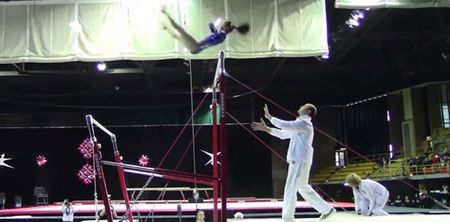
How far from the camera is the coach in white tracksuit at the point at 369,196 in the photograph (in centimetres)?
773

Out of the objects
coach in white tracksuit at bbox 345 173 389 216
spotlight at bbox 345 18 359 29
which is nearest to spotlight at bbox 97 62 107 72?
spotlight at bbox 345 18 359 29

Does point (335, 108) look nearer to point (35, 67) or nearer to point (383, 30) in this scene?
point (383, 30)

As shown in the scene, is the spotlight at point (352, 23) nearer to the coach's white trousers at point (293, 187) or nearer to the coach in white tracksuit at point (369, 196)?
the coach in white tracksuit at point (369, 196)

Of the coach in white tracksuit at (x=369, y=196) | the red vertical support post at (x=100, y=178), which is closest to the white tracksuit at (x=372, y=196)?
the coach in white tracksuit at (x=369, y=196)

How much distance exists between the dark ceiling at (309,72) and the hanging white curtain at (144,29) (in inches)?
163

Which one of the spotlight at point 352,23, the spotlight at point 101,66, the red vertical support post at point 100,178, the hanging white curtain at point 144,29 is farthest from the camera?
the spotlight at point 101,66

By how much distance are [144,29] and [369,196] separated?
5.75 metres

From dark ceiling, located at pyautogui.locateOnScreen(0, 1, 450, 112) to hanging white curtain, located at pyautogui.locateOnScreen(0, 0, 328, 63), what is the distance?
4.14 m

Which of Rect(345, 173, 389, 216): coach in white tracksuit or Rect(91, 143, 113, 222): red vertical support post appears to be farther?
Rect(345, 173, 389, 216): coach in white tracksuit

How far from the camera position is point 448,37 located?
16094mm

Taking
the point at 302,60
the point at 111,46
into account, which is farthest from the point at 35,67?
the point at 302,60

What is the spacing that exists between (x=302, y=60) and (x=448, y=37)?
5.33 metres

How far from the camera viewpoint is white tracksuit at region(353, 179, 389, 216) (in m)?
7.73

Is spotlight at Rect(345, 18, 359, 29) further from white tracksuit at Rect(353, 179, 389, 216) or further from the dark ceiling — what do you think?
white tracksuit at Rect(353, 179, 389, 216)
